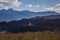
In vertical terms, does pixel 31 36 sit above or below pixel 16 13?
below

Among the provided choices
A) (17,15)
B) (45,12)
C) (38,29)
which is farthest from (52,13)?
(17,15)

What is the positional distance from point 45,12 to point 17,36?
0.63 meters

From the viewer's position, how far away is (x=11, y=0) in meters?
2.47

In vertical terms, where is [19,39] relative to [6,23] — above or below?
below

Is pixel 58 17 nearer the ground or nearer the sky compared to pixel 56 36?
nearer the sky

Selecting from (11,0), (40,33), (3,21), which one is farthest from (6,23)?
(40,33)

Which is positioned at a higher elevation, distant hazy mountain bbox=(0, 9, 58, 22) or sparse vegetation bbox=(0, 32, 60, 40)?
distant hazy mountain bbox=(0, 9, 58, 22)

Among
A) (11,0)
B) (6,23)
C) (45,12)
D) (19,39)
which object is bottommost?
(19,39)

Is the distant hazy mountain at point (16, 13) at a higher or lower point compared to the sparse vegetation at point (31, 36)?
higher

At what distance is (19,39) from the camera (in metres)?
2.35

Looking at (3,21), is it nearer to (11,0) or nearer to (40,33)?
(11,0)

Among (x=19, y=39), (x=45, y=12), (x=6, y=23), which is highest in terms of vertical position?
(x=45, y=12)

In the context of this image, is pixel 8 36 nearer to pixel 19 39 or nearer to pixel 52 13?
pixel 19 39

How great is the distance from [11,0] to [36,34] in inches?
28.9
